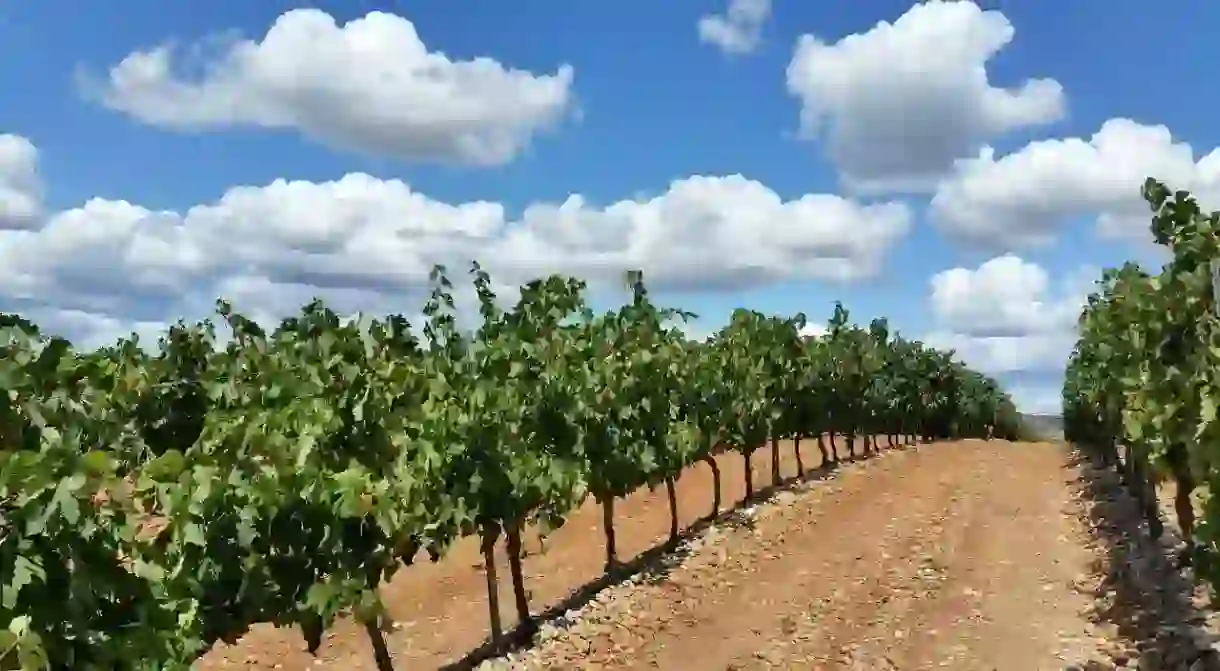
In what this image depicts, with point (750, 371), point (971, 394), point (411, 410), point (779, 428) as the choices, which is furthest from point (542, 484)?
point (971, 394)

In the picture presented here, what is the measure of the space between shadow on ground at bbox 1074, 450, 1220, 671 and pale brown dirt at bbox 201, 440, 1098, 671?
57 cm

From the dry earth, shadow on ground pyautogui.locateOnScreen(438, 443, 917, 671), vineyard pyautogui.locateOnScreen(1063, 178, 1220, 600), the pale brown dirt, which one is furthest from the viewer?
shadow on ground pyautogui.locateOnScreen(438, 443, 917, 671)

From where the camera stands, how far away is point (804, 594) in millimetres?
20625

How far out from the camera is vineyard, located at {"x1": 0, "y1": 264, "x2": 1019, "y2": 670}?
15.7 feet

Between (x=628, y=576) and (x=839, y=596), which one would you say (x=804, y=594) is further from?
(x=628, y=576)

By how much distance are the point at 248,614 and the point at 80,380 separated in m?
5.00

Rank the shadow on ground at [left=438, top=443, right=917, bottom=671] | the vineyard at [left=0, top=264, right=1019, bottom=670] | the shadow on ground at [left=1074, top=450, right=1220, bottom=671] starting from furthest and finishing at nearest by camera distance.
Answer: the shadow on ground at [left=438, top=443, right=917, bottom=671] → the shadow on ground at [left=1074, top=450, right=1220, bottom=671] → the vineyard at [left=0, top=264, right=1019, bottom=670]

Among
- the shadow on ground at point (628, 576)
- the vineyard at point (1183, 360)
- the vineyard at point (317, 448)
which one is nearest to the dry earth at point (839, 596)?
the shadow on ground at point (628, 576)

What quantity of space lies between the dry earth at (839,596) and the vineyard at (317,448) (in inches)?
67.1

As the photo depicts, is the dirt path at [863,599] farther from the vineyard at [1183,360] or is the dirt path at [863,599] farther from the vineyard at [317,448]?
the vineyard at [1183,360]

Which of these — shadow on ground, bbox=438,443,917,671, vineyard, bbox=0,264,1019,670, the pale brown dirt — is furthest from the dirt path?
vineyard, bbox=0,264,1019,670

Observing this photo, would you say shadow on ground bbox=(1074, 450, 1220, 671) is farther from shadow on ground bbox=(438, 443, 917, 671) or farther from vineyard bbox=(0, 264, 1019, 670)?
shadow on ground bbox=(438, 443, 917, 671)

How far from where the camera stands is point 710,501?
38094 millimetres

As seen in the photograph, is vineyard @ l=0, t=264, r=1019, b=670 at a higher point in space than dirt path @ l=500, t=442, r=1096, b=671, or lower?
higher
